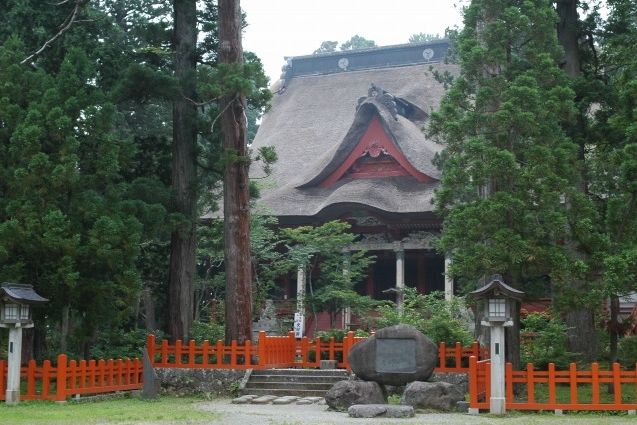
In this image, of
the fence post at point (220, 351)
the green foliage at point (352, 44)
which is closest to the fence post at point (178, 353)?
the fence post at point (220, 351)

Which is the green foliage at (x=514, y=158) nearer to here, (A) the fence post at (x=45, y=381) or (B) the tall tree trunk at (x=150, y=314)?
(A) the fence post at (x=45, y=381)

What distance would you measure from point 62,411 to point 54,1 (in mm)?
8774

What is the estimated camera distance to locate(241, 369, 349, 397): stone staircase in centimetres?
1642

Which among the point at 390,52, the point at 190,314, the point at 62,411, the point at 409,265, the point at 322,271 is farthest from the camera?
the point at 390,52

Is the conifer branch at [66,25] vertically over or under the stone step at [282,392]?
over

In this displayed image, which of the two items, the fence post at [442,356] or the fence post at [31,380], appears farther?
the fence post at [442,356]

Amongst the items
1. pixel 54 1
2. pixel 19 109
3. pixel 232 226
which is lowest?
pixel 232 226

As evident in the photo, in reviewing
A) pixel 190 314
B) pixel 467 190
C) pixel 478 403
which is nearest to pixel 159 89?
pixel 190 314

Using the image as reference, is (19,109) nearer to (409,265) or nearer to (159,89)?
(159,89)

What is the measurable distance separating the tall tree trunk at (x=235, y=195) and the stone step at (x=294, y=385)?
1.37m

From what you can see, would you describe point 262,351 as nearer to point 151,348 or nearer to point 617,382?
point 151,348

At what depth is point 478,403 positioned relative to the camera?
43.9 feet

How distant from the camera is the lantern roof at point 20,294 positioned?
13.8 m

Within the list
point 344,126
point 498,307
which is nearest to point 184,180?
point 498,307
